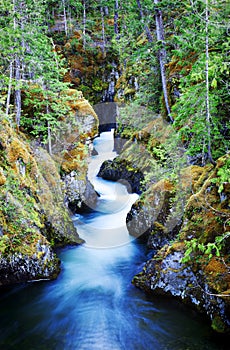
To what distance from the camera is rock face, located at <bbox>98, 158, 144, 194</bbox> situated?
577 inches

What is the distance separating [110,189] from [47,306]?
10790 mm

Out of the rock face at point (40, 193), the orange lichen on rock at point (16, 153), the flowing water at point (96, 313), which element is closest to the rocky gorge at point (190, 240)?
the flowing water at point (96, 313)

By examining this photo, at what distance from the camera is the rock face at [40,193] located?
6.77 meters

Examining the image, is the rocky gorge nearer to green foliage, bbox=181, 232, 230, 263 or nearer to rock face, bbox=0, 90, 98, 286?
green foliage, bbox=181, 232, 230, 263

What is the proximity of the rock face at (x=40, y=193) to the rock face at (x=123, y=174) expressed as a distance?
8.05ft

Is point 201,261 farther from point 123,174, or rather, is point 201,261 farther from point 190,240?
point 123,174

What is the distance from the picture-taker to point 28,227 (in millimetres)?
7129

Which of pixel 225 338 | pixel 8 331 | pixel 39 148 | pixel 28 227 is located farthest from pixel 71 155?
pixel 225 338

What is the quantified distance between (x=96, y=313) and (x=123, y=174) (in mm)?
10805

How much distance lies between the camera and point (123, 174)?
16438 mm

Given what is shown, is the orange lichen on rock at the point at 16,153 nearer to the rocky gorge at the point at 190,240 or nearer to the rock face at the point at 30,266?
the rock face at the point at 30,266

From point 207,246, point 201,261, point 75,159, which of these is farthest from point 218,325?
point 75,159

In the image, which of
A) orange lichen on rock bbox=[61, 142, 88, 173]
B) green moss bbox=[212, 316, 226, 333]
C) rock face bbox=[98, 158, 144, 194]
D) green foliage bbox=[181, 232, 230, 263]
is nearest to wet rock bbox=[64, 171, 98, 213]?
orange lichen on rock bbox=[61, 142, 88, 173]

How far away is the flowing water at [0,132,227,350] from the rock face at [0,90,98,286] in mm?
695
